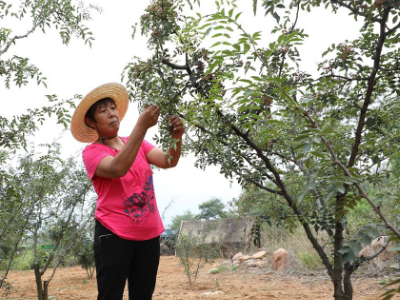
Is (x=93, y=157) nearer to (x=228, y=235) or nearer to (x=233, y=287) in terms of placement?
(x=233, y=287)

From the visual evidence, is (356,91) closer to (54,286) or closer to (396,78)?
(396,78)

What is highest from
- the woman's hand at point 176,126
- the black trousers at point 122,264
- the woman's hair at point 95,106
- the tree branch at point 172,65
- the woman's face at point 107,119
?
the tree branch at point 172,65

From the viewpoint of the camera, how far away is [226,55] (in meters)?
1.66

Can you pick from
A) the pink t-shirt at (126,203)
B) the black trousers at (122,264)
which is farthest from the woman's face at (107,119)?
the black trousers at (122,264)

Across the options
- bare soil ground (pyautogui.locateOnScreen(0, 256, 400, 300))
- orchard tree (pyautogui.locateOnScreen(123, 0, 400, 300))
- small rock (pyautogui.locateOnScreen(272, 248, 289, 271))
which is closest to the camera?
orchard tree (pyautogui.locateOnScreen(123, 0, 400, 300))

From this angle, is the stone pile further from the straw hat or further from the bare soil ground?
the straw hat

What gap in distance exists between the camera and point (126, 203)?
7.24 feet

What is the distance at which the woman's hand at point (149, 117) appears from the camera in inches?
77.9

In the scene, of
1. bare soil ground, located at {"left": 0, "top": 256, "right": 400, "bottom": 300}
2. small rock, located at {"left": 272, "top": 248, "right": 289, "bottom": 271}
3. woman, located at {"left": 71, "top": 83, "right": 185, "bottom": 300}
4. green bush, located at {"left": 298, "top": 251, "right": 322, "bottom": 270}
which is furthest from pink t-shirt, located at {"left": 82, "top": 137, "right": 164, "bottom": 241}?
small rock, located at {"left": 272, "top": 248, "right": 289, "bottom": 271}

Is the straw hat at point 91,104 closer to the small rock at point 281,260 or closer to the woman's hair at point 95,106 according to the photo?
the woman's hair at point 95,106

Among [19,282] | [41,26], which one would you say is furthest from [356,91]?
[19,282]

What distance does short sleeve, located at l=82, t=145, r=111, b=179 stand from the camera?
2.19 meters

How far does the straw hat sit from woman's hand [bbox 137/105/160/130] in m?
0.54

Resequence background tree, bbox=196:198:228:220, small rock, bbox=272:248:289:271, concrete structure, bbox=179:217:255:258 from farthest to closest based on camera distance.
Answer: background tree, bbox=196:198:228:220 < concrete structure, bbox=179:217:255:258 < small rock, bbox=272:248:289:271
